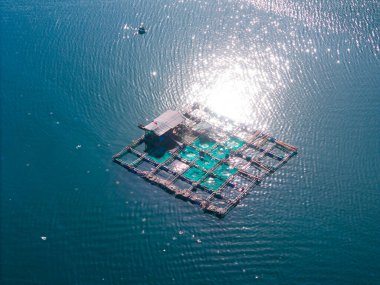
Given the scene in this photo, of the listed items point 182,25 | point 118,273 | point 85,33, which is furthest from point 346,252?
point 85,33

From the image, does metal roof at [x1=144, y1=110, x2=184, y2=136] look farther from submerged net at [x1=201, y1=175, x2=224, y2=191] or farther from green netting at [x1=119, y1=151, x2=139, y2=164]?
submerged net at [x1=201, y1=175, x2=224, y2=191]

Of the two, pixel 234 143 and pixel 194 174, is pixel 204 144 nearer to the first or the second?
pixel 234 143

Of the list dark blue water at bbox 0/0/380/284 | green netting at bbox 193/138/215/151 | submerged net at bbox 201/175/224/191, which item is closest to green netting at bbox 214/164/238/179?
submerged net at bbox 201/175/224/191

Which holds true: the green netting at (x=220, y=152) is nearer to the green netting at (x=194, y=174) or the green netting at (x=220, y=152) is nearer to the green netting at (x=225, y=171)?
the green netting at (x=225, y=171)

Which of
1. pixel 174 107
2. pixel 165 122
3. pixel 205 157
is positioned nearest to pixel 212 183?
pixel 205 157

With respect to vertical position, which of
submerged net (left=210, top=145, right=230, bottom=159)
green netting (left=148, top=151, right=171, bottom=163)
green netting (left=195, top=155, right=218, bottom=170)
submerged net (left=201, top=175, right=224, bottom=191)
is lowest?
submerged net (left=201, top=175, right=224, bottom=191)
